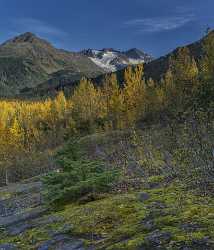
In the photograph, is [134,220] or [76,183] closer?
[134,220]

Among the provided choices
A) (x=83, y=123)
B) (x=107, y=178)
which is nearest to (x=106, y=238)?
(x=107, y=178)

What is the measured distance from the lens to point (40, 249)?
42.5 ft

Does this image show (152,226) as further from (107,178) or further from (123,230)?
(107,178)

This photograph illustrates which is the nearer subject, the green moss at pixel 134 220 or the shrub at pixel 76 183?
the green moss at pixel 134 220


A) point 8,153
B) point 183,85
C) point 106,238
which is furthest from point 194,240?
point 8,153

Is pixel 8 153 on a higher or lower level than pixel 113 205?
lower

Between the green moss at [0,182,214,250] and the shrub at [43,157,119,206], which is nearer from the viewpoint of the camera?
the green moss at [0,182,214,250]

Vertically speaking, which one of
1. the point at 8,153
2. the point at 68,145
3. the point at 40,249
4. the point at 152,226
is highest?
the point at 68,145

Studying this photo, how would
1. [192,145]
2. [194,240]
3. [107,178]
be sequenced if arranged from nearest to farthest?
1. [194,240]
2. [107,178]
3. [192,145]

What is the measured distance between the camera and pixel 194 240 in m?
9.92

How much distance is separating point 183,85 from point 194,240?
6858 centimetres

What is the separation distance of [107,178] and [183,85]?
60.2m

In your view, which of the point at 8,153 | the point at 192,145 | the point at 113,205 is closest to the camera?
the point at 113,205

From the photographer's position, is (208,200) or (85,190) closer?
(208,200)
